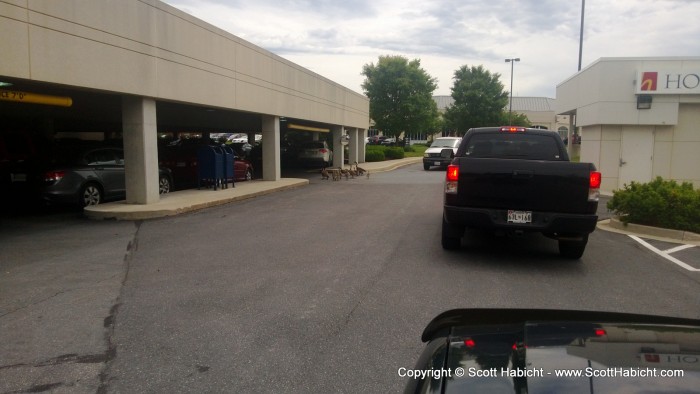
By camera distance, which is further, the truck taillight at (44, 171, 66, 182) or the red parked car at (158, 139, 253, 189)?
the red parked car at (158, 139, 253, 189)

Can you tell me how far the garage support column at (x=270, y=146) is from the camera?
20719 millimetres

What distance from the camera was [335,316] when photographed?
5344mm

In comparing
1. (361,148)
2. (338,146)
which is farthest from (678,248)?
(361,148)

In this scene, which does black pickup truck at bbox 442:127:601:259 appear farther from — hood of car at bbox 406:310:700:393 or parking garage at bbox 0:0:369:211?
parking garage at bbox 0:0:369:211

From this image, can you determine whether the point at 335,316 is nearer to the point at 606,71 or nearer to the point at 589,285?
the point at 589,285

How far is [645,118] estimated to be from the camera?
1689cm

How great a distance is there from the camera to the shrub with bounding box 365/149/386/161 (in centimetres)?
3938

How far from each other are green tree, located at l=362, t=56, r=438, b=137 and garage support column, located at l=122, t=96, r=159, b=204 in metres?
42.8

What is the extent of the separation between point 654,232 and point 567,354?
9543mm

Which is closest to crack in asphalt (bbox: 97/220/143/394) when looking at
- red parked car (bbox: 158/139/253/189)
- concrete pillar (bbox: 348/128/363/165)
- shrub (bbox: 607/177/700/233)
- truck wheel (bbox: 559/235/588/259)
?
truck wheel (bbox: 559/235/588/259)

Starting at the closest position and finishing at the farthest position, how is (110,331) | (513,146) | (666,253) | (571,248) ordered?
(110,331) < (571,248) < (666,253) < (513,146)

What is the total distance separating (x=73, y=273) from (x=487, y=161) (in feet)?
18.7

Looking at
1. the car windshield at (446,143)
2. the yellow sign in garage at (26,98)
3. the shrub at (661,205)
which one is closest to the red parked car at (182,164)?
the yellow sign in garage at (26,98)

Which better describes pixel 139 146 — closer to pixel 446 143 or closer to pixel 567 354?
pixel 567 354
